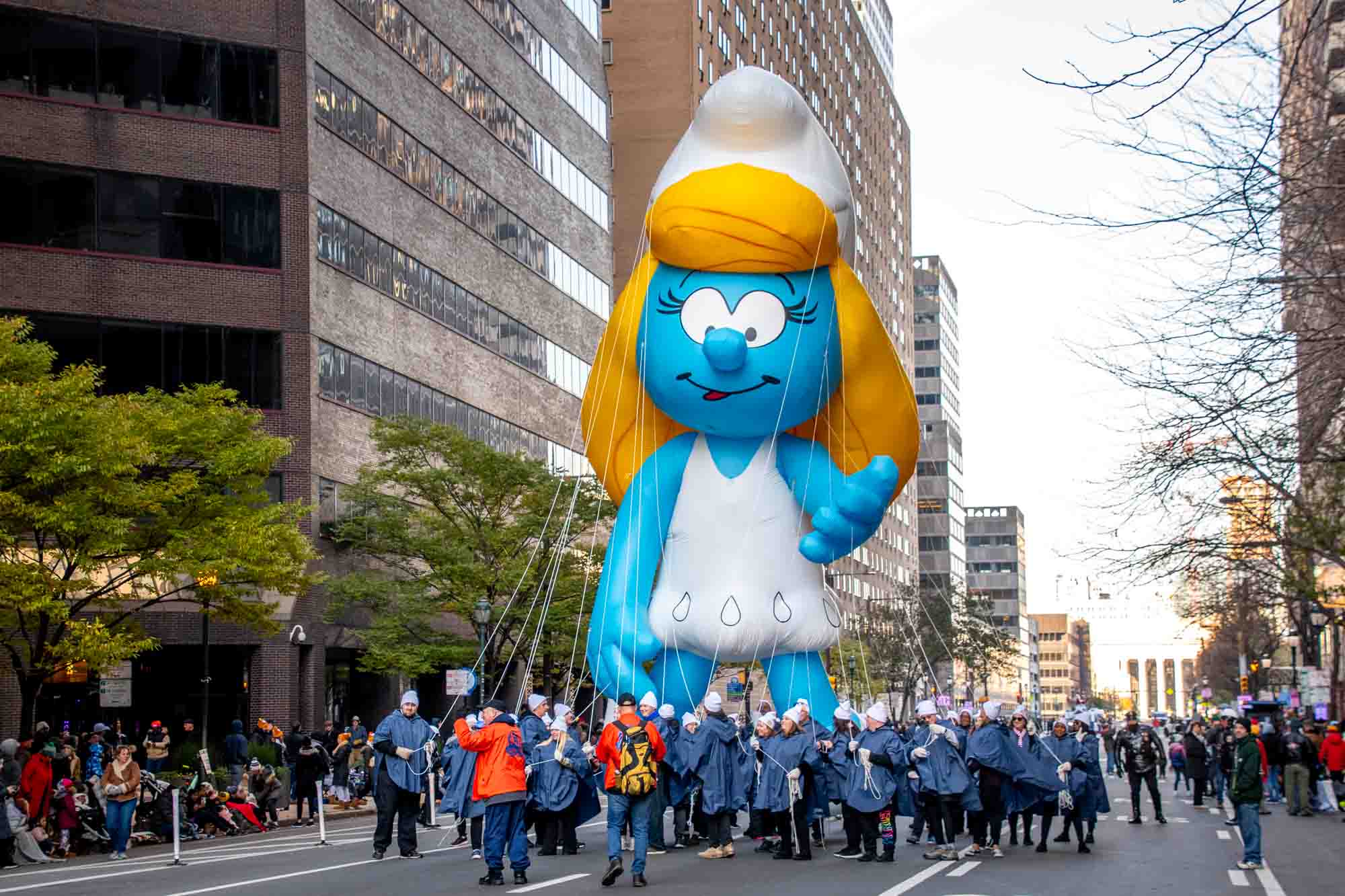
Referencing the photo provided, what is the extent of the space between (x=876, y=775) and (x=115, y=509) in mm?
15785

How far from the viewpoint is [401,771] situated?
17.5 m

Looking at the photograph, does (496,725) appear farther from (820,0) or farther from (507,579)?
(820,0)

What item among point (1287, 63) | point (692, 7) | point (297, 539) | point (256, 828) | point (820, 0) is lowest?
point (256, 828)

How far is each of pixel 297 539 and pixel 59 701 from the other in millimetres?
12114

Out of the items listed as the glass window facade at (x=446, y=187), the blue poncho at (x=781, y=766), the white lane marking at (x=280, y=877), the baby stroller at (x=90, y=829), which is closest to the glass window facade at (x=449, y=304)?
the glass window facade at (x=446, y=187)

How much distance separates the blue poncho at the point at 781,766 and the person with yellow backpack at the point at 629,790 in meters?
2.49

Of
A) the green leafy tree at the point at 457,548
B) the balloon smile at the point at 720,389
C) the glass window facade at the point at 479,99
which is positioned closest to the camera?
the balloon smile at the point at 720,389

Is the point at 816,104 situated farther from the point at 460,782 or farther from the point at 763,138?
the point at 460,782

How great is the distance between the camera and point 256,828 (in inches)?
1017

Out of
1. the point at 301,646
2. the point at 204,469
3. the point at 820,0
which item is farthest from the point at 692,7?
the point at 204,469

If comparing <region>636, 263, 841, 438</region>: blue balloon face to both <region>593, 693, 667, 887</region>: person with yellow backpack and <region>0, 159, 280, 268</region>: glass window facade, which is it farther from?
<region>0, 159, 280, 268</region>: glass window facade

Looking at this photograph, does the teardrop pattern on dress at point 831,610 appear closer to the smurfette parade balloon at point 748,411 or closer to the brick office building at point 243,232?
the smurfette parade balloon at point 748,411

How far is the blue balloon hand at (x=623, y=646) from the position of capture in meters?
18.8

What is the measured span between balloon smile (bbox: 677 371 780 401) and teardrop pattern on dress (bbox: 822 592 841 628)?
2.70m
